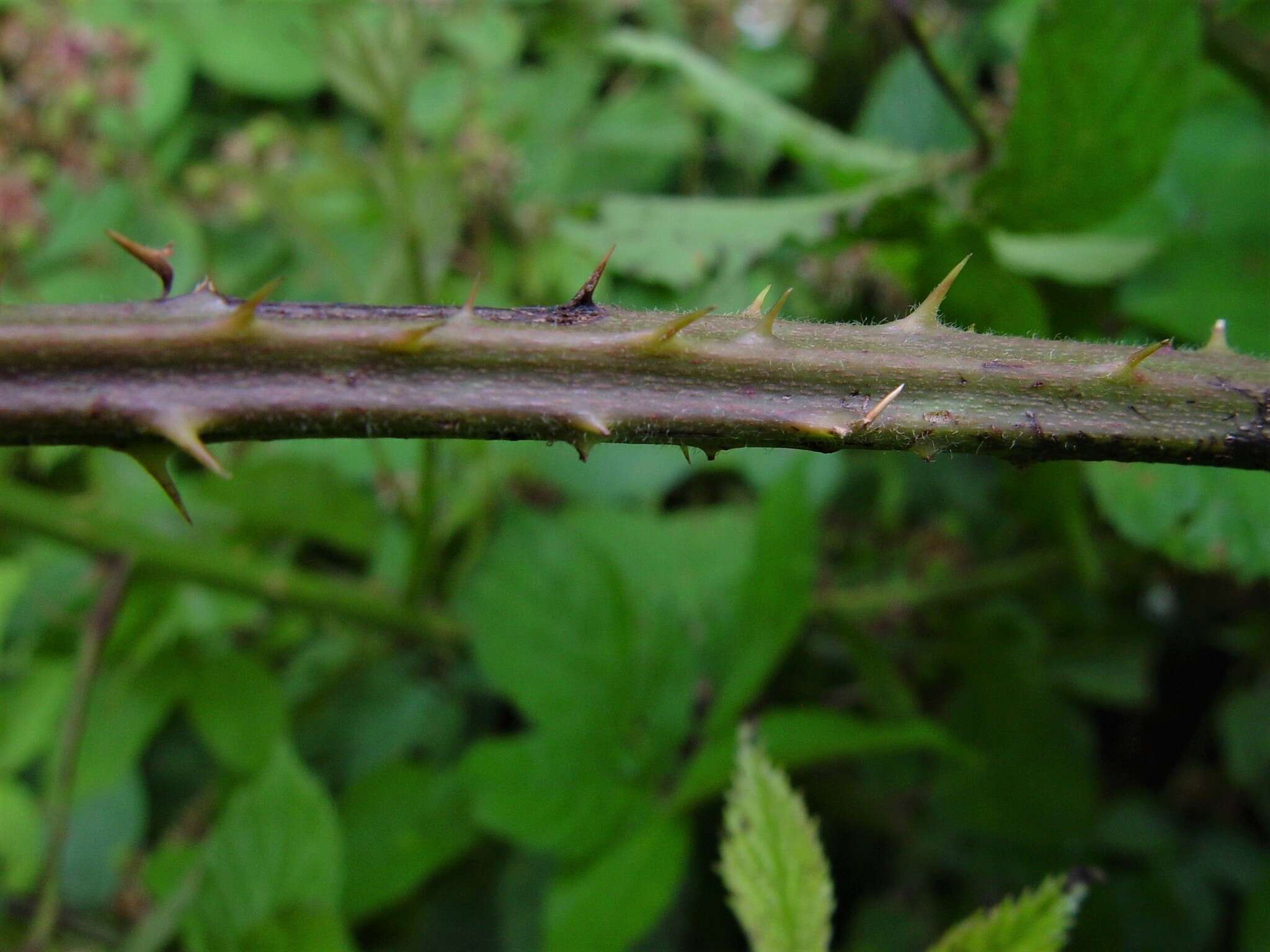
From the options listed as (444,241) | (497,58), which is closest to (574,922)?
(444,241)

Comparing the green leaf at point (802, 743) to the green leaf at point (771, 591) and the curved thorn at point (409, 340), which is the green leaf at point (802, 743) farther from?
the curved thorn at point (409, 340)

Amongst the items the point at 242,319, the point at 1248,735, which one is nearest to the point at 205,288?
the point at 242,319

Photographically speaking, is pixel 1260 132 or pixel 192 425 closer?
pixel 192 425

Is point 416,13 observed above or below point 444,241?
above

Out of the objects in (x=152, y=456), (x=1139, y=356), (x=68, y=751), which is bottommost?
(x=68, y=751)

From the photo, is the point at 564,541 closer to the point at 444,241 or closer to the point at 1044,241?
the point at 444,241

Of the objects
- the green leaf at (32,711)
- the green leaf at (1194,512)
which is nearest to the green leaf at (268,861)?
the green leaf at (32,711)

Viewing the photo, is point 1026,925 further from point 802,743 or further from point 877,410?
point 802,743
